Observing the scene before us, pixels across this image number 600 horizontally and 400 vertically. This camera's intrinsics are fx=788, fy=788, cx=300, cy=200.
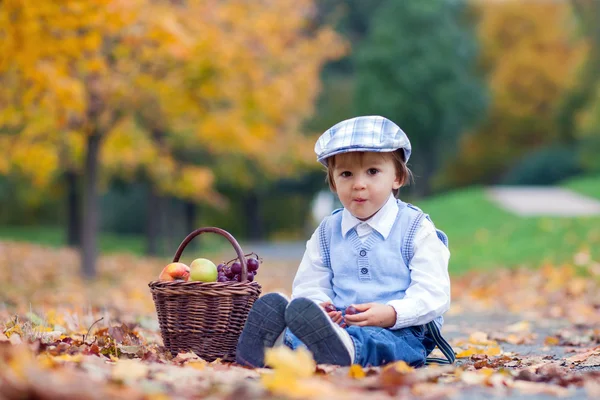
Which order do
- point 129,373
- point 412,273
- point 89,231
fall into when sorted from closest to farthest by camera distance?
1. point 129,373
2. point 412,273
3. point 89,231

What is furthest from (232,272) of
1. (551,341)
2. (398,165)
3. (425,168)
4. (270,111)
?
(425,168)

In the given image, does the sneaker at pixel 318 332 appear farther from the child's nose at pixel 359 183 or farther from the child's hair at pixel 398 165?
the child's hair at pixel 398 165

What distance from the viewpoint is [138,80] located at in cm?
1068

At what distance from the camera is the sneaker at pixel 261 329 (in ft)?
10.4

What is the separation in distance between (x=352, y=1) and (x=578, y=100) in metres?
9.71

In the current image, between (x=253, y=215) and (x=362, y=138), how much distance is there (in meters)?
25.1

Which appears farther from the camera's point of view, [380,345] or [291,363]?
[380,345]

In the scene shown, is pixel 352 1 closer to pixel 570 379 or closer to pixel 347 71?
pixel 347 71

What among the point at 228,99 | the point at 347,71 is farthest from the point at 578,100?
the point at 228,99

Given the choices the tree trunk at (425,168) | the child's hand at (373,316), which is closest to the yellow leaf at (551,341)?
the child's hand at (373,316)

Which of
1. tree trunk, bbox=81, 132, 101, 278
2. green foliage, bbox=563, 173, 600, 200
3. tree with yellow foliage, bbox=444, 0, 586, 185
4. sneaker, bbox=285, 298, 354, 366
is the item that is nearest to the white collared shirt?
sneaker, bbox=285, 298, 354, 366

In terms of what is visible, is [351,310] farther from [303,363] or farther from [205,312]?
[303,363]

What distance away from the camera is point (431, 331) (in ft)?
11.9

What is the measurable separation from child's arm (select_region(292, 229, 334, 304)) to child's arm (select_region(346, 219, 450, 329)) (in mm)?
360
